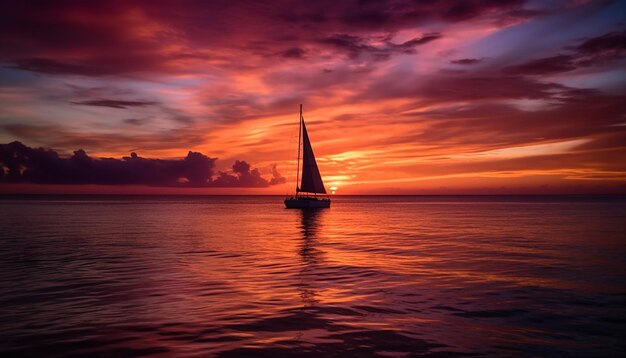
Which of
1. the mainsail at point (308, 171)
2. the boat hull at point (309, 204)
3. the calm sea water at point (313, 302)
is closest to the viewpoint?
the calm sea water at point (313, 302)

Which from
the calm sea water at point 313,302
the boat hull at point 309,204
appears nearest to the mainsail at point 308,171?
the boat hull at point 309,204

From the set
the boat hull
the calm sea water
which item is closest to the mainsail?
the boat hull

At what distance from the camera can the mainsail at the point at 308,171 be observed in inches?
3804

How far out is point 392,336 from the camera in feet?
42.4

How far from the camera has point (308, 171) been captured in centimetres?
9844

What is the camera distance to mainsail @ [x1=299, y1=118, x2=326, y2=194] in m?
96.6

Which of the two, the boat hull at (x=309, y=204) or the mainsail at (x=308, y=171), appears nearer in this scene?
the mainsail at (x=308, y=171)

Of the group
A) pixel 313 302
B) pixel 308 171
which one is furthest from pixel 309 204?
pixel 313 302

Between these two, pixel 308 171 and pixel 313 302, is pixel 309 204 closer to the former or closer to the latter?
pixel 308 171

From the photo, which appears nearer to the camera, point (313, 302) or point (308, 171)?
point (313, 302)

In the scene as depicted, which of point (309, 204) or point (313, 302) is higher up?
point (309, 204)

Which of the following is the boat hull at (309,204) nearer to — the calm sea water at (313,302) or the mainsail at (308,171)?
the mainsail at (308,171)

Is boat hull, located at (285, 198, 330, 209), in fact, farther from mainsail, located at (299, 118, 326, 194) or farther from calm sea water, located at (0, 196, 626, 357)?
calm sea water, located at (0, 196, 626, 357)

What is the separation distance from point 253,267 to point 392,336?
15.0 m
